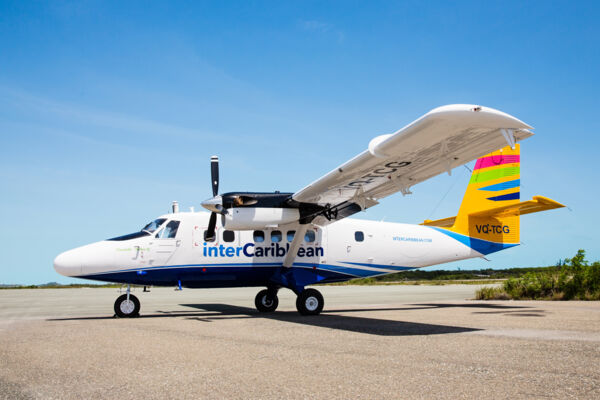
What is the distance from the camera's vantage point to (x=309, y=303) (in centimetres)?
1372

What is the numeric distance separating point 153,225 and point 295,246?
4.11 m

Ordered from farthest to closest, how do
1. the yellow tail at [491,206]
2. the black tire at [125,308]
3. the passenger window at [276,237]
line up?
the yellow tail at [491,206] → the passenger window at [276,237] → the black tire at [125,308]

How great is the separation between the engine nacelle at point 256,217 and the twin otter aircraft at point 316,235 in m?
0.03

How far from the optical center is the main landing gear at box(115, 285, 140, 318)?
43.3 ft

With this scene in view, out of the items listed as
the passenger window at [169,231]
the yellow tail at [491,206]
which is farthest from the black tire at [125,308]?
the yellow tail at [491,206]

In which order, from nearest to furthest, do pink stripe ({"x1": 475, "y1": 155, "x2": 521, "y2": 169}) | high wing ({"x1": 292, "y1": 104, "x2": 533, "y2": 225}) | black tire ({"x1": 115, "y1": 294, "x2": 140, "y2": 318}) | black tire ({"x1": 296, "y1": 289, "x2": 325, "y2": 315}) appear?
high wing ({"x1": 292, "y1": 104, "x2": 533, "y2": 225})
black tire ({"x1": 115, "y1": 294, "x2": 140, "y2": 318})
black tire ({"x1": 296, "y1": 289, "x2": 325, "y2": 315})
pink stripe ({"x1": 475, "y1": 155, "x2": 521, "y2": 169})

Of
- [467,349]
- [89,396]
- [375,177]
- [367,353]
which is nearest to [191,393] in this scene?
[89,396]

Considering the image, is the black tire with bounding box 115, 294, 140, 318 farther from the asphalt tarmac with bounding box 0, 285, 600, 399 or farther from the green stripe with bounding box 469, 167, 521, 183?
the green stripe with bounding box 469, 167, 521, 183

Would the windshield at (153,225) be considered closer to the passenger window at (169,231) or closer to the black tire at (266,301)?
the passenger window at (169,231)

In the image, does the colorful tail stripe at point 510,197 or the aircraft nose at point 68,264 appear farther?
the colorful tail stripe at point 510,197

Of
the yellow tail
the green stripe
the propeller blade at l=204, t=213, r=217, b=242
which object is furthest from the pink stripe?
the propeller blade at l=204, t=213, r=217, b=242

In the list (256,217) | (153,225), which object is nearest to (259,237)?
(256,217)

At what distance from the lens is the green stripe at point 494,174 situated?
16.4 meters

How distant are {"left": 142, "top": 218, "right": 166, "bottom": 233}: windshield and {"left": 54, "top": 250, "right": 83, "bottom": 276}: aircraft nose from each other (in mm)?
1910
